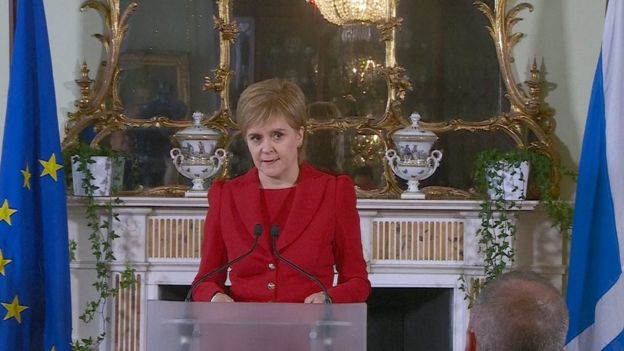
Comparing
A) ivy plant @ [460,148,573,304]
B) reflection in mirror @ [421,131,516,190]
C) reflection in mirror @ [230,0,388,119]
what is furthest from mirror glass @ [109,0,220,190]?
ivy plant @ [460,148,573,304]

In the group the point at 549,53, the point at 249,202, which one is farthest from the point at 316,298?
the point at 549,53

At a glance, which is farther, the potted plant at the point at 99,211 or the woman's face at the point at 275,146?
the potted plant at the point at 99,211

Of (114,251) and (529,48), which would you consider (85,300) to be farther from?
(529,48)

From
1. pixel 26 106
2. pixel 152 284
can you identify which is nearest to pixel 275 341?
pixel 26 106

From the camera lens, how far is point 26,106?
11.9 ft

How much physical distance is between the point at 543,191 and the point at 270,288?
2017mm

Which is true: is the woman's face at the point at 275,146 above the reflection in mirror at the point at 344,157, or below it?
above

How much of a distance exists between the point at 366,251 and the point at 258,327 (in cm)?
223

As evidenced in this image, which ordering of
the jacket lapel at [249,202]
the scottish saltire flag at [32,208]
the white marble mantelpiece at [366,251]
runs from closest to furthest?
the jacket lapel at [249,202], the scottish saltire flag at [32,208], the white marble mantelpiece at [366,251]

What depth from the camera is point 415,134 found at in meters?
4.06

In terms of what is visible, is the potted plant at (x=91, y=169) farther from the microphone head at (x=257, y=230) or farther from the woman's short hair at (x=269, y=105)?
the microphone head at (x=257, y=230)

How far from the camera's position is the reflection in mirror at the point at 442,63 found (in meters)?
4.19

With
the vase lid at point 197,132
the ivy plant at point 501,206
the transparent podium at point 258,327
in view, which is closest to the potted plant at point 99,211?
the vase lid at point 197,132

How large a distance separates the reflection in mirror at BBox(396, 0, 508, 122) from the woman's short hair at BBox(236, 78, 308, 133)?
1.91m
